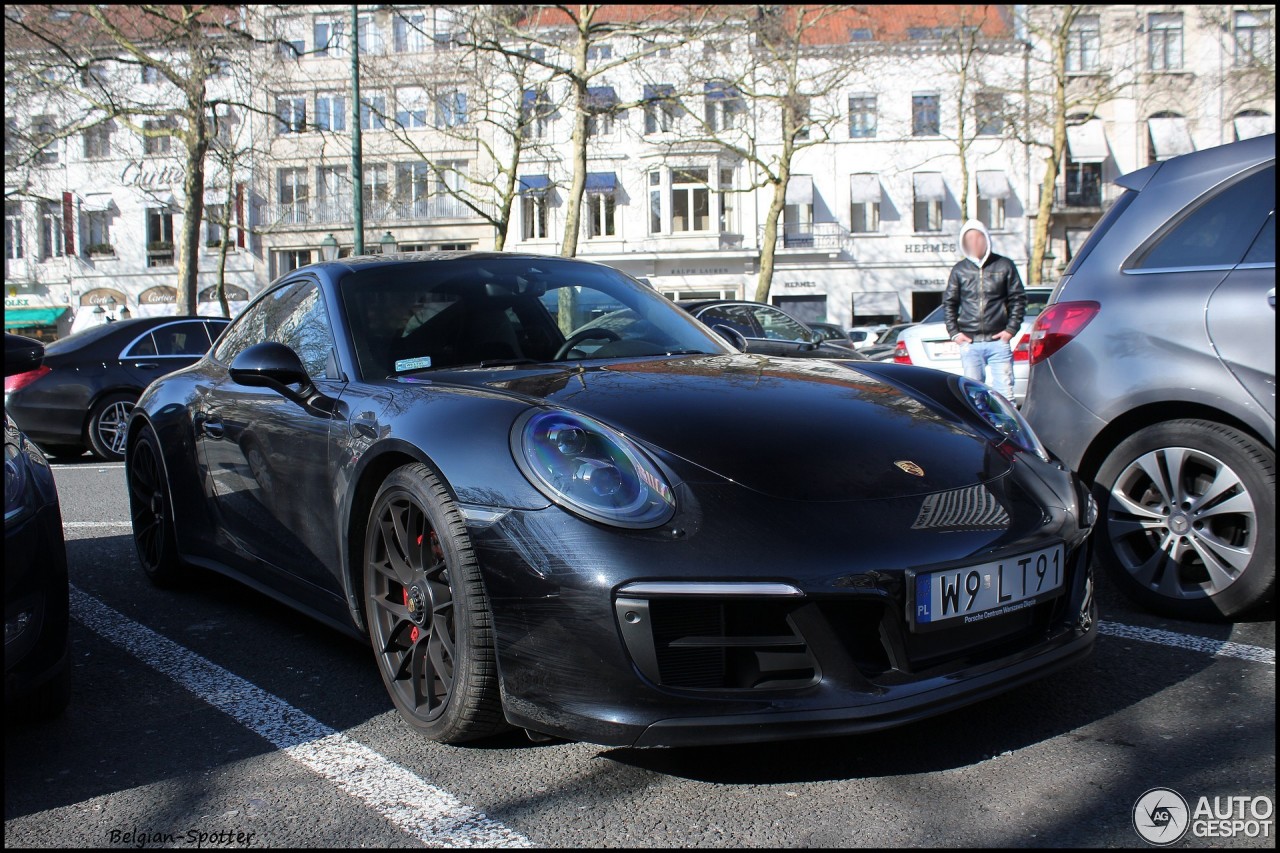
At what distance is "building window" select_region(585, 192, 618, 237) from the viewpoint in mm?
43375

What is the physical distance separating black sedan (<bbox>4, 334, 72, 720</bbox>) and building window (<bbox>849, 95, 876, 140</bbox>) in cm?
4108

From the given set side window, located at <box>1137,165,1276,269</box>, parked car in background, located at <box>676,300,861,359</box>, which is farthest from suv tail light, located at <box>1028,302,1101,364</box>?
parked car in background, located at <box>676,300,861,359</box>

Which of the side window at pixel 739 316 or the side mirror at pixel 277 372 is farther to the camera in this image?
the side window at pixel 739 316

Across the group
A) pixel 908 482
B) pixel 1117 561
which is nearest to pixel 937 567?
pixel 908 482

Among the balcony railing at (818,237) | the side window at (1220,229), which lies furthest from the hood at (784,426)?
the balcony railing at (818,237)

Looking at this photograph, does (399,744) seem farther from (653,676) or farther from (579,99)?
(579,99)

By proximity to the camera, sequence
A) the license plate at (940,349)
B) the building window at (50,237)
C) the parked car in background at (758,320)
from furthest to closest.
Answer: the building window at (50,237) → the parked car in background at (758,320) → the license plate at (940,349)

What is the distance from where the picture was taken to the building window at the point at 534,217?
4409 cm

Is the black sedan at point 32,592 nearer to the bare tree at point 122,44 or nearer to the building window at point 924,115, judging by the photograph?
the bare tree at point 122,44

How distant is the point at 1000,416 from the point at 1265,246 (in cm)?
113

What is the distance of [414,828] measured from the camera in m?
2.30

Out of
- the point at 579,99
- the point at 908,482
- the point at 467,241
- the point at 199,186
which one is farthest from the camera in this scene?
the point at 467,241

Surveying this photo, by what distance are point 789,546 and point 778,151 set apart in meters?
41.8

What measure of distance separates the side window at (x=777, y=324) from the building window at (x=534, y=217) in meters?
30.2
